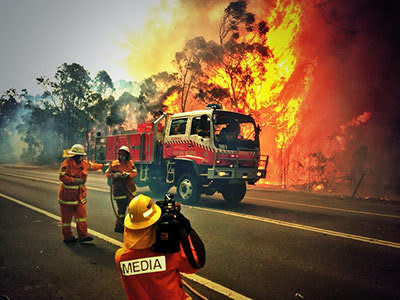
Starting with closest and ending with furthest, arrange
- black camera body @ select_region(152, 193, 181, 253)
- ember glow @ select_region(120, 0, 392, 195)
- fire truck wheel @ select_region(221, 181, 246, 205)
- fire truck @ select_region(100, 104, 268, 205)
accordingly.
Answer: black camera body @ select_region(152, 193, 181, 253), fire truck @ select_region(100, 104, 268, 205), fire truck wheel @ select_region(221, 181, 246, 205), ember glow @ select_region(120, 0, 392, 195)

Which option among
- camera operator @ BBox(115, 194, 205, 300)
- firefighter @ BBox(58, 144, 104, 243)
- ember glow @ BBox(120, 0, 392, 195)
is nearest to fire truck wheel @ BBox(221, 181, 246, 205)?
firefighter @ BBox(58, 144, 104, 243)

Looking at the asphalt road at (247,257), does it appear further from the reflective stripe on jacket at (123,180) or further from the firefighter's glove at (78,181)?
the firefighter's glove at (78,181)

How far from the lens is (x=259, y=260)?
4465 mm

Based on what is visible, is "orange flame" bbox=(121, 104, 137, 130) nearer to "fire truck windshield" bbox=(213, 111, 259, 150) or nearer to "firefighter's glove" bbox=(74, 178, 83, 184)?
"fire truck windshield" bbox=(213, 111, 259, 150)

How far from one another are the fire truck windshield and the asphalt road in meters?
2.13

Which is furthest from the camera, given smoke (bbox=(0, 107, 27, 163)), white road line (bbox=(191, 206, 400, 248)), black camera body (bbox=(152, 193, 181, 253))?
smoke (bbox=(0, 107, 27, 163))

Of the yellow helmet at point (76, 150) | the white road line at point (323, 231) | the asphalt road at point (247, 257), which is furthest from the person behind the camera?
the yellow helmet at point (76, 150)

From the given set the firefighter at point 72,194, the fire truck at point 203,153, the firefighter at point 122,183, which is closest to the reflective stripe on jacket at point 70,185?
the firefighter at point 72,194

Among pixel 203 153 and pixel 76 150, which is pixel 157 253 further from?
pixel 203 153

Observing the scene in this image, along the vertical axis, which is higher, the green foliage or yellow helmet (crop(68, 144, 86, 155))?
the green foliage

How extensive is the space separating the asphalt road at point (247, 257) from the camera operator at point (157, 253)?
4.72 ft

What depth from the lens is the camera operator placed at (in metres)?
2.01

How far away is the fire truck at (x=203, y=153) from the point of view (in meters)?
8.88

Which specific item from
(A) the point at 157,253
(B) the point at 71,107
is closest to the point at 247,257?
(A) the point at 157,253
